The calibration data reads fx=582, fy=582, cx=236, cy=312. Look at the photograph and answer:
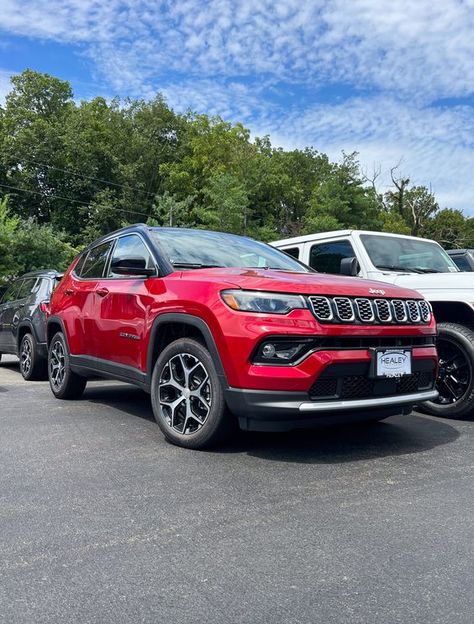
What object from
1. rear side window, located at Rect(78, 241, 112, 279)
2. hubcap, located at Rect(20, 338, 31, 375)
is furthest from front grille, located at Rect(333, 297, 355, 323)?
hubcap, located at Rect(20, 338, 31, 375)

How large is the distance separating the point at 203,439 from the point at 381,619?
2084 mm

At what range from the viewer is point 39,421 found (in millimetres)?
5180

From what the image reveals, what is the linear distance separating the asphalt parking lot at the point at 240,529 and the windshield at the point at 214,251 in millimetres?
1421

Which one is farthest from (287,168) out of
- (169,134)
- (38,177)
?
(38,177)

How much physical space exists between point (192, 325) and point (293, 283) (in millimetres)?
782

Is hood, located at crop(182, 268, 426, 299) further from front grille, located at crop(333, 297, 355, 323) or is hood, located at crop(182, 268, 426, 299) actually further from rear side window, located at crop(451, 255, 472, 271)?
rear side window, located at crop(451, 255, 472, 271)

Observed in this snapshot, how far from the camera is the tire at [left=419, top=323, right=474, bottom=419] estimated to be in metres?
5.09

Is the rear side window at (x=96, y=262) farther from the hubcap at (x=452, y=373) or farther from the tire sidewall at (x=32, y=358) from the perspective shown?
the hubcap at (x=452, y=373)

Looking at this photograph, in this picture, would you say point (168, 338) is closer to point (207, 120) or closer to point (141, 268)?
point (141, 268)

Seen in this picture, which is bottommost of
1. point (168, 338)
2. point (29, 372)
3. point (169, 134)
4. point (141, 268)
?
point (29, 372)

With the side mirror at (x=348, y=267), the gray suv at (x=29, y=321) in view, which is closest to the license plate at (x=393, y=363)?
the side mirror at (x=348, y=267)

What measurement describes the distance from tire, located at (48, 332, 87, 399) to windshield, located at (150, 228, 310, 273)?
1.88 meters

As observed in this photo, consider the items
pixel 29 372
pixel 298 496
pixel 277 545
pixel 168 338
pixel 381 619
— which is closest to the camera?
pixel 381 619

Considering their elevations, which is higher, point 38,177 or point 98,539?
point 38,177
